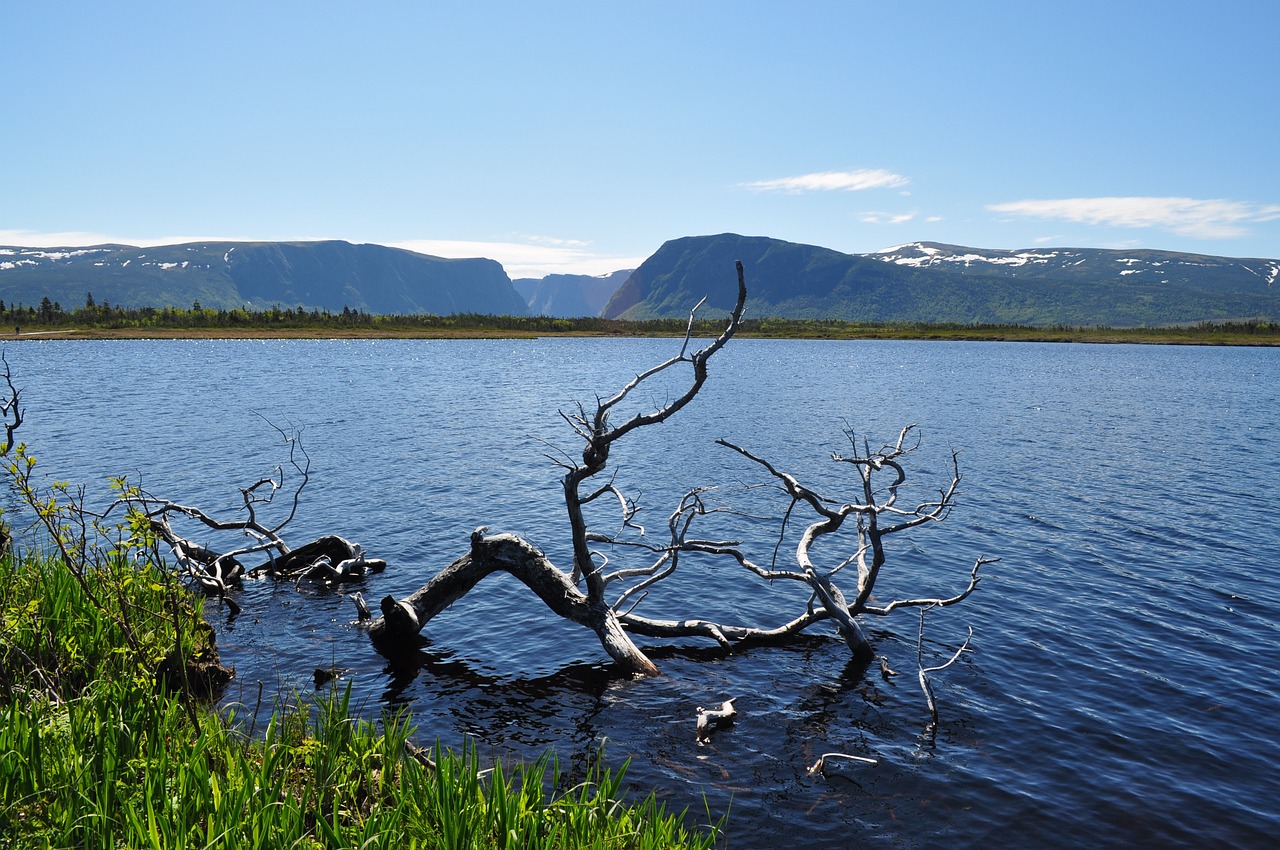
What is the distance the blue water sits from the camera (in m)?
13.0

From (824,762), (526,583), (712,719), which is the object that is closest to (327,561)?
(526,583)

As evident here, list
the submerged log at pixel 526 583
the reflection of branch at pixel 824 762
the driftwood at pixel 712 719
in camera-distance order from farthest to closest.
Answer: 1. the submerged log at pixel 526 583
2. the driftwood at pixel 712 719
3. the reflection of branch at pixel 824 762

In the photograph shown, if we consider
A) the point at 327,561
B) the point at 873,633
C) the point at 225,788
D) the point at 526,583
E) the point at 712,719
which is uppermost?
the point at 225,788

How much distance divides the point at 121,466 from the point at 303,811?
38.2 m

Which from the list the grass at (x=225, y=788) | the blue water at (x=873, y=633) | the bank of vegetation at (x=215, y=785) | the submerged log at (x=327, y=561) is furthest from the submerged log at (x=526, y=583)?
the grass at (x=225, y=788)

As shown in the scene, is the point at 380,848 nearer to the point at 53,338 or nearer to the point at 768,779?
the point at 768,779

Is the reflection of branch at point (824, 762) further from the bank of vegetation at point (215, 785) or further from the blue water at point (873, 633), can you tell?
the bank of vegetation at point (215, 785)

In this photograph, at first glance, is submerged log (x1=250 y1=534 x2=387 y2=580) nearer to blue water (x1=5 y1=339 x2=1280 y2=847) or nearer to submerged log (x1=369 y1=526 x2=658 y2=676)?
blue water (x1=5 y1=339 x2=1280 y2=847)

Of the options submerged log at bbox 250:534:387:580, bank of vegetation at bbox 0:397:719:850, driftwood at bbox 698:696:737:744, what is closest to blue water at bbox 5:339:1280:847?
driftwood at bbox 698:696:737:744

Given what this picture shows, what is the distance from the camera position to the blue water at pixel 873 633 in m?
13.0

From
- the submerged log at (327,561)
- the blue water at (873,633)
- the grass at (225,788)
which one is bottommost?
the blue water at (873,633)

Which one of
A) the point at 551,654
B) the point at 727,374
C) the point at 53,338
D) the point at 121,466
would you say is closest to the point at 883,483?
the point at 551,654

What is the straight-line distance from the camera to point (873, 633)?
66.5ft

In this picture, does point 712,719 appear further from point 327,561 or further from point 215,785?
point 327,561
